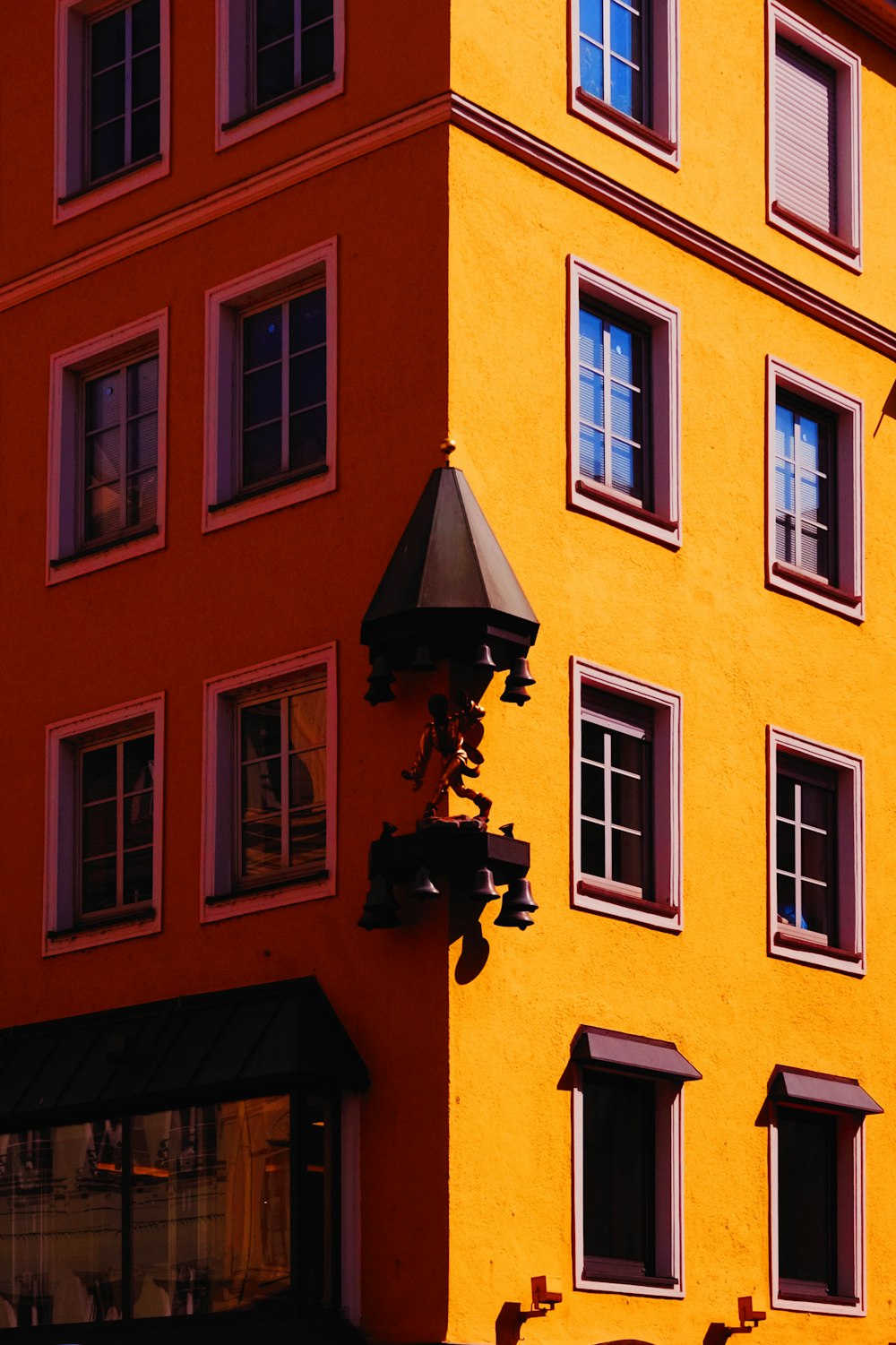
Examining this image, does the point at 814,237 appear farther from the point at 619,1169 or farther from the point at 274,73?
the point at 619,1169

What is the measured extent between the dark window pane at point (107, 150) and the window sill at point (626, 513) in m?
5.63

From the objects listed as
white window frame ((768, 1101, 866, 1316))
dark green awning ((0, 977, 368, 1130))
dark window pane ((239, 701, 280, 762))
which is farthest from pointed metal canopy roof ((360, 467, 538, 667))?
white window frame ((768, 1101, 866, 1316))

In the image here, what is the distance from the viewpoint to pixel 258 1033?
2266 cm

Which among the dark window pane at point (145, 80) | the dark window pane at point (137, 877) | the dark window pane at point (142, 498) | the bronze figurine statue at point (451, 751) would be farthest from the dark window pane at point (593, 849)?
the dark window pane at point (145, 80)

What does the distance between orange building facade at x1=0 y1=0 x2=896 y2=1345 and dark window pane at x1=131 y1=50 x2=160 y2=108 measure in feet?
0.19

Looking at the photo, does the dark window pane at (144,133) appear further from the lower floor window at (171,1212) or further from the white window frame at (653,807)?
the lower floor window at (171,1212)

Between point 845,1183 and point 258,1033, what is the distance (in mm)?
5782

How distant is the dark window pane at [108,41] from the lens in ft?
89.1

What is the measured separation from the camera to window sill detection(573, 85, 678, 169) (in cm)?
2516

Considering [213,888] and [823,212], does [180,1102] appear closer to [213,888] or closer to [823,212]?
[213,888]

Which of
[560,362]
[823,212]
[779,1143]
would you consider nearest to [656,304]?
[560,362]

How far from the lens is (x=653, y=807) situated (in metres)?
24.5

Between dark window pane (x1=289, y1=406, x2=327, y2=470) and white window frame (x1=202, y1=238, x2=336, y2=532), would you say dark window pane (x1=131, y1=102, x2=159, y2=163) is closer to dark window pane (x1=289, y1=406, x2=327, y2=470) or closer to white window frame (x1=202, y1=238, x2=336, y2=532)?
white window frame (x1=202, y1=238, x2=336, y2=532)

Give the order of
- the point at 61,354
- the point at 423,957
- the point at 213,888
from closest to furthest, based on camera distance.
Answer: the point at 423,957 → the point at 213,888 → the point at 61,354
